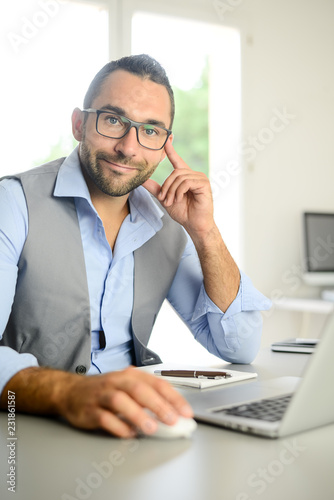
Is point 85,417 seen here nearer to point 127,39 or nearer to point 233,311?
point 233,311

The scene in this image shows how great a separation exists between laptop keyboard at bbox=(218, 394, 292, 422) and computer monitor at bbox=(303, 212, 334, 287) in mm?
2839

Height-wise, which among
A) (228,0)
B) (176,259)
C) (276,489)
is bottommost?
(276,489)

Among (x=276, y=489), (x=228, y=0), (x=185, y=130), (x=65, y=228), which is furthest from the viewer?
(x=185, y=130)

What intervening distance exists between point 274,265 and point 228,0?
5.80 ft

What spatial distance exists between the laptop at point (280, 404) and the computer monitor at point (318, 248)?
108 inches

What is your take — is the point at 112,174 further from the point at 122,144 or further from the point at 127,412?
the point at 127,412

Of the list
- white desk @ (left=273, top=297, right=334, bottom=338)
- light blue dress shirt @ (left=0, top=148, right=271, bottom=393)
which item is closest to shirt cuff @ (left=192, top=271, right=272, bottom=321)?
light blue dress shirt @ (left=0, top=148, right=271, bottom=393)

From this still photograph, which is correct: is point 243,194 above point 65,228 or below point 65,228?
above

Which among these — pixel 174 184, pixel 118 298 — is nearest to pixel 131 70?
pixel 174 184

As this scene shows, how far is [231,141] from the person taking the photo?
388cm

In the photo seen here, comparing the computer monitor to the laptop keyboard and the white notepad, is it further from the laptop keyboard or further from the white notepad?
the laptop keyboard

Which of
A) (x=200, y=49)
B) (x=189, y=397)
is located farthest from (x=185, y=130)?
(x=189, y=397)

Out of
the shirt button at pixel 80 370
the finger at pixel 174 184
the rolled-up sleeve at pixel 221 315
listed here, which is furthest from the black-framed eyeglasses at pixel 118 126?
the shirt button at pixel 80 370

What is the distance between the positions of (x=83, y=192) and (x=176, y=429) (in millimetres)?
868
